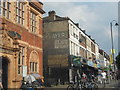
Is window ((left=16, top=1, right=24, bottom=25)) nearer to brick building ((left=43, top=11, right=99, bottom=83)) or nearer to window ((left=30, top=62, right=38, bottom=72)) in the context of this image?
window ((left=30, top=62, right=38, bottom=72))

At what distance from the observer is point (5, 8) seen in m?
16.9

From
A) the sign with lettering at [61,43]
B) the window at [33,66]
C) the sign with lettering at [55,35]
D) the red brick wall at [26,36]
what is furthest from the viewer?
the sign with lettering at [55,35]

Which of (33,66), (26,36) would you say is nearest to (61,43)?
(33,66)

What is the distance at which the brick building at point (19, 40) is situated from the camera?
1651cm

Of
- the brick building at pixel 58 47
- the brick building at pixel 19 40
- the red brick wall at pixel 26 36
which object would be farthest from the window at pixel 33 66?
the brick building at pixel 58 47

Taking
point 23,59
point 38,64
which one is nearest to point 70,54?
point 38,64

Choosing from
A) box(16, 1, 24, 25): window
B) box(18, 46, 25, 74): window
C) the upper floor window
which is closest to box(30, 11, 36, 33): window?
box(16, 1, 24, 25): window

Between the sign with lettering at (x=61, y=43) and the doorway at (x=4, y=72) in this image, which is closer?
the doorway at (x=4, y=72)

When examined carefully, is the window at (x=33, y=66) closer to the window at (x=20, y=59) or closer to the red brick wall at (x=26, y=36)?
the red brick wall at (x=26, y=36)

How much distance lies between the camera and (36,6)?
22359 mm

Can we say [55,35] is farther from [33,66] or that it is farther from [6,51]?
[6,51]

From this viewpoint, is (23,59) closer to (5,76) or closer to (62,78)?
(5,76)

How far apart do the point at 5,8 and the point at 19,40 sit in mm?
2829

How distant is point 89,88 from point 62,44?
60.2 feet
